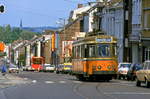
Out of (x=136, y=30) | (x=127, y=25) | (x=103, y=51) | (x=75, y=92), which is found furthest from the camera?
(x=127, y=25)

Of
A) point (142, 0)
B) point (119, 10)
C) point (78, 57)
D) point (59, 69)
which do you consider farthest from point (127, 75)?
point (59, 69)

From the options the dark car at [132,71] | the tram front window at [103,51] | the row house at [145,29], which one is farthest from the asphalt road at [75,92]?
the row house at [145,29]

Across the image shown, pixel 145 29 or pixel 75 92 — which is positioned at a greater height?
pixel 145 29

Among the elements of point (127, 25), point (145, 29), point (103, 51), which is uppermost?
point (127, 25)

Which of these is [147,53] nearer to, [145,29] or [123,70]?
[145,29]

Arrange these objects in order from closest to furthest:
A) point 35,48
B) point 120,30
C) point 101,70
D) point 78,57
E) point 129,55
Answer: point 101,70 < point 78,57 < point 129,55 < point 120,30 < point 35,48

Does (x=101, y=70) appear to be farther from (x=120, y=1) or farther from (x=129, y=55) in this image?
(x=120, y=1)

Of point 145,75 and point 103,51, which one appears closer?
point 145,75

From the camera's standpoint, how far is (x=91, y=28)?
340 feet

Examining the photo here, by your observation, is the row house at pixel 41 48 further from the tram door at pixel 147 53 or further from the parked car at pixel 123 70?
the parked car at pixel 123 70

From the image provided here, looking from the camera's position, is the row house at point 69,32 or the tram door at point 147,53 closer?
the tram door at point 147,53

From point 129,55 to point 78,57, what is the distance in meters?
29.9

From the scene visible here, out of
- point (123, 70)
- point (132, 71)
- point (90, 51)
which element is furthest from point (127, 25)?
point (90, 51)

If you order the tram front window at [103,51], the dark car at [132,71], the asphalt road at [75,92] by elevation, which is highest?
the tram front window at [103,51]
